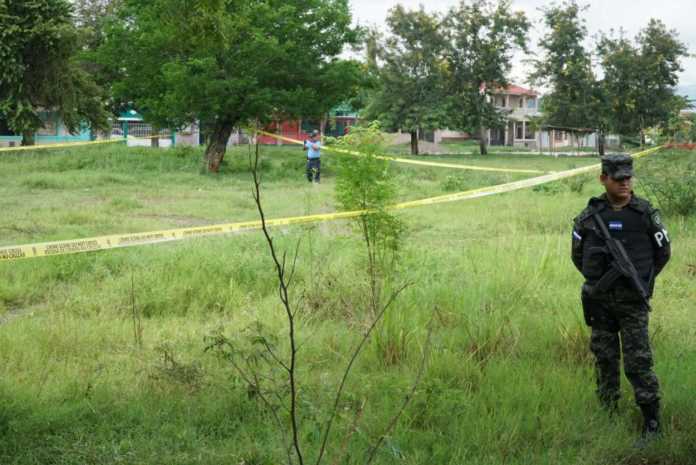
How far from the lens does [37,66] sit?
31656 mm

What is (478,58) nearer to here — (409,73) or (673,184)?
(409,73)

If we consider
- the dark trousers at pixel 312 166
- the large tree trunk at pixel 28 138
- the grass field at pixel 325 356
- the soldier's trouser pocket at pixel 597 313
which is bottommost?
the grass field at pixel 325 356

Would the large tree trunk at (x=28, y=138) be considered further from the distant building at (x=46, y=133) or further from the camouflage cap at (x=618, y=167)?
the camouflage cap at (x=618, y=167)

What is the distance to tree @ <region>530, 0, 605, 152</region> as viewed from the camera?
4950cm

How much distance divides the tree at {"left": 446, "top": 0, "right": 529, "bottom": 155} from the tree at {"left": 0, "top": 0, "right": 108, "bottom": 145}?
24234 mm

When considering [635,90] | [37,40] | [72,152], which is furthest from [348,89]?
[635,90]

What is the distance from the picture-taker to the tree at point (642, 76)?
48.5m

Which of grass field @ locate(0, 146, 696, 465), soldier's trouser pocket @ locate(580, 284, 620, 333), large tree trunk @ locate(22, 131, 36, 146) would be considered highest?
large tree trunk @ locate(22, 131, 36, 146)

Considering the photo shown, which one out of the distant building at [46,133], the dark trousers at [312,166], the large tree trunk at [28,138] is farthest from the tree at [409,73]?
the dark trousers at [312,166]

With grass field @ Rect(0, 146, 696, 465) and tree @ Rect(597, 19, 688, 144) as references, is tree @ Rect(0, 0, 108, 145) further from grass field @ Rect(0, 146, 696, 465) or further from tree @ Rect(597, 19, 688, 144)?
tree @ Rect(597, 19, 688, 144)

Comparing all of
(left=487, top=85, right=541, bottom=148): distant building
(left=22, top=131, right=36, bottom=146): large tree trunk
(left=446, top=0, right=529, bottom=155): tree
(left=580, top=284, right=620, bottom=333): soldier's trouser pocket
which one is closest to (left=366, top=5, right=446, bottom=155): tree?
(left=446, top=0, right=529, bottom=155): tree

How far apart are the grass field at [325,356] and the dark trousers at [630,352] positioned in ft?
0.68

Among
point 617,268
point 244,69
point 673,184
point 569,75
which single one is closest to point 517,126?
point 569,75

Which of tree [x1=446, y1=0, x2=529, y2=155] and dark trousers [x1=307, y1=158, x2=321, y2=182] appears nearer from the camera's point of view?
dark trousers [x1=307, y1=158, x2=321, y2=182]
